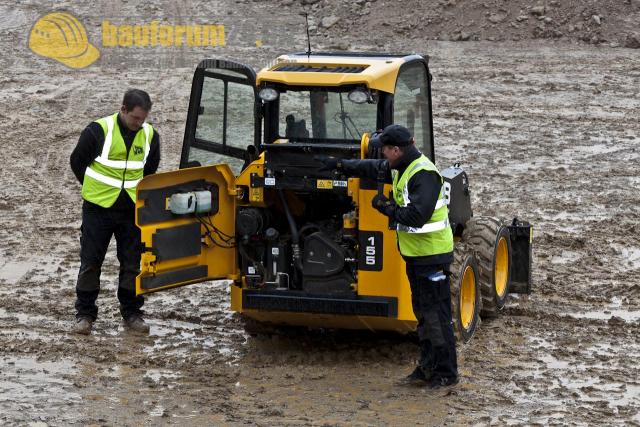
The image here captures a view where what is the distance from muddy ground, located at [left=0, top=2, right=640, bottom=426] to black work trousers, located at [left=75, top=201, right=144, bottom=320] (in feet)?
0.97

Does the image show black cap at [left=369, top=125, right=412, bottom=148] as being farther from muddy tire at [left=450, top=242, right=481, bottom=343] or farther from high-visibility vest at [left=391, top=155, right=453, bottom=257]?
muddy tire at [left=450, top=242, right=481, bottom=343]

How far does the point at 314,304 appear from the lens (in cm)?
809

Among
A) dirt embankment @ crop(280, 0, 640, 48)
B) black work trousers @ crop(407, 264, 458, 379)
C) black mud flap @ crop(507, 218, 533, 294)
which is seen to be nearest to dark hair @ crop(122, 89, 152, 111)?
black work trousers @ crop(407, 264, 458, 379)

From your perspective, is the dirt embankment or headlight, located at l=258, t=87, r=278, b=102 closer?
headlight, located at l=258, t=87, r=278, b=102

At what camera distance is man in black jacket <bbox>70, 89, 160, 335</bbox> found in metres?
8.51

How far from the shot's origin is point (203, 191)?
8.16m

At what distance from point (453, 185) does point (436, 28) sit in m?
15.0

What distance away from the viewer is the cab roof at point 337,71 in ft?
26.2

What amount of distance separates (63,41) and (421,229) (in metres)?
17.4

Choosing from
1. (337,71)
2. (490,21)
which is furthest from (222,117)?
(490,21)

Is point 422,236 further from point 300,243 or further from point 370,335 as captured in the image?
point 370,335

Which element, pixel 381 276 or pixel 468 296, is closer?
pixel 381 276

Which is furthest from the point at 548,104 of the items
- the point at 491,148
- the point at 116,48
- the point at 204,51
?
the point at 116,48

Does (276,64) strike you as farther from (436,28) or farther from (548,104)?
(436,28)
